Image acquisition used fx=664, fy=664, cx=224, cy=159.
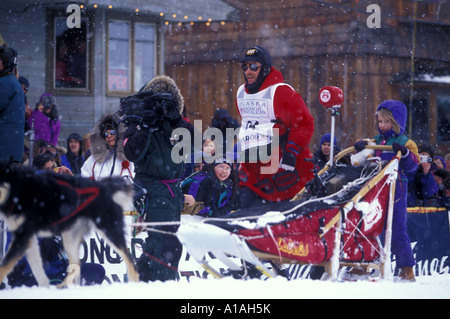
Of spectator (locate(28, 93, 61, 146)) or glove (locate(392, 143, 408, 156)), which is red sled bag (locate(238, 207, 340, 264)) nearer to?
glove (locate(392, 143, 408, 156))

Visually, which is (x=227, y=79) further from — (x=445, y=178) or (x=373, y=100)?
(x=445, y=178)

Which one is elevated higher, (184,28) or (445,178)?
(184,28)

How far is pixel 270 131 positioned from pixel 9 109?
6.26 feet

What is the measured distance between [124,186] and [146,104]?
110 centimetres

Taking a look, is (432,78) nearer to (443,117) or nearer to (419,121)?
(419,121)

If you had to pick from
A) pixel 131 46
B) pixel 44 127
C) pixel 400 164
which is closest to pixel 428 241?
pixel 400 164

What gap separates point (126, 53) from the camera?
14367 millimetres

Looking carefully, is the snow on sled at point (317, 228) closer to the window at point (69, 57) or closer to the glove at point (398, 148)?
the glove at point (398, 148)

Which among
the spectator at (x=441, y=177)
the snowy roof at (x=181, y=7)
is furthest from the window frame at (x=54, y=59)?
the spectator at (x=441, y=177)

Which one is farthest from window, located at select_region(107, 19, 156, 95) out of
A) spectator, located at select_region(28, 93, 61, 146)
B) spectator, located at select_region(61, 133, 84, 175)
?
spectator, located at select_region(61, 133, 84, 175)

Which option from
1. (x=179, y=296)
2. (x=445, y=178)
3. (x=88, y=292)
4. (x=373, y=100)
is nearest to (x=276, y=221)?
(x=179, y=296)

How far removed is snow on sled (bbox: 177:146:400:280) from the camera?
3996 mm

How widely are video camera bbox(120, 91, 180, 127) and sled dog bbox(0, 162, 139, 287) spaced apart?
0.94 meters
